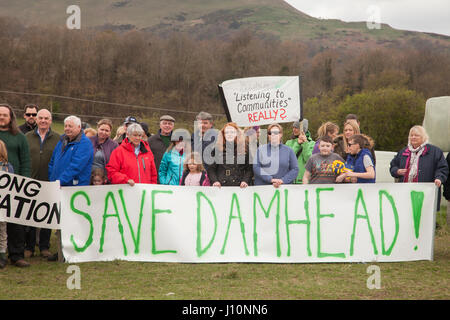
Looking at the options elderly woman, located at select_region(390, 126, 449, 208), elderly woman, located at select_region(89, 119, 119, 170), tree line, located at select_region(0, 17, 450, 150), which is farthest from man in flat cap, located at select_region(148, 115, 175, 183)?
tree line, located at select_region(0, 17, 450, 150)

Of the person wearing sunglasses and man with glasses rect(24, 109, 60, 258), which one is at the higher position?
the person wearing sunglasses

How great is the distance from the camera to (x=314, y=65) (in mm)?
53062

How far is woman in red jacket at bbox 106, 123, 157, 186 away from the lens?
22.5 ft

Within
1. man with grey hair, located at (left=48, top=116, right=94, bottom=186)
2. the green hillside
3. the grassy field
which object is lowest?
the grassy field

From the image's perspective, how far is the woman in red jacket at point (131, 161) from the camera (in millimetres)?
6867

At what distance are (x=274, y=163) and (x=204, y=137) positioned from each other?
123cm

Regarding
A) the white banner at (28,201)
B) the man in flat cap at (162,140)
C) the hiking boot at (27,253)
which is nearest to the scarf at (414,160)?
the man in flat cap at (162,140)

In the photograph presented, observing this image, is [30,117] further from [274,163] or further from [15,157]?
[274,163]

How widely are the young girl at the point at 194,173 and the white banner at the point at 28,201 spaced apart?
1656 mm

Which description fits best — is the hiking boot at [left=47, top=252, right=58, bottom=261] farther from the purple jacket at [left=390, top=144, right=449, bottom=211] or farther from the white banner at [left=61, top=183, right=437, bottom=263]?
the purple jacket at [left=390, top=144, right=449, bottom=211]

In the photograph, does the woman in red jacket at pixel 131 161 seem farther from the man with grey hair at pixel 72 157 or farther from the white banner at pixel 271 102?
the white banner at pixel 271 102

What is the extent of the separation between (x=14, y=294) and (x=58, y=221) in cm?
140

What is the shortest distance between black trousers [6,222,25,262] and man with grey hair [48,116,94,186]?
76 cm

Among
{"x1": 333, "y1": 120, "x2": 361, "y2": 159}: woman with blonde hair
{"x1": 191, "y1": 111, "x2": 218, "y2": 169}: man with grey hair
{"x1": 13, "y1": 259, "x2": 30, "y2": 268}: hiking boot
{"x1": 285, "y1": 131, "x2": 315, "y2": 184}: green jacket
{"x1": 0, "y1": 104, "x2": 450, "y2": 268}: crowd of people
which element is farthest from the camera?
{"x1": 285, "y1": 131, "x2": 315, "y2": 184}: green jacket
